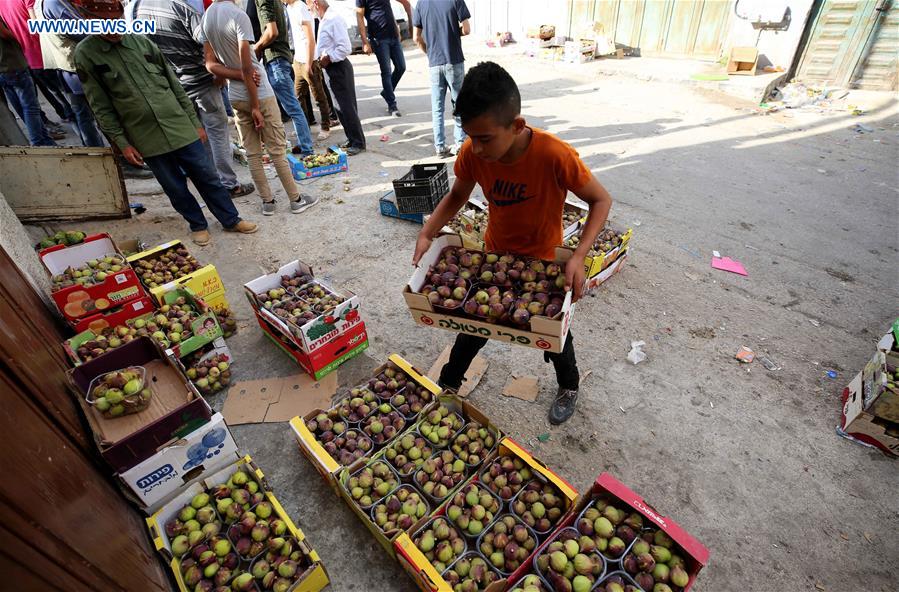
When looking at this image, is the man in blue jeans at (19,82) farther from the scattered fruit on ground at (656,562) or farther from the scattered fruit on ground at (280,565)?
the scattered fruit on ground at (656,562)

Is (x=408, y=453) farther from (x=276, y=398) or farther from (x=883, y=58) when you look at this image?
(x=883, y=58)

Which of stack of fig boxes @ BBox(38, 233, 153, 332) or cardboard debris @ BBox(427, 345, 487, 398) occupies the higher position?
stack of fig boxes @ BBox(38, 233, 153, 332)

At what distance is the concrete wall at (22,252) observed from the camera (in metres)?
3.51

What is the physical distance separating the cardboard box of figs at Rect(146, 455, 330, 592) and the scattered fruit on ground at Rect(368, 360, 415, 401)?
3.07ft

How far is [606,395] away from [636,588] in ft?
5.56

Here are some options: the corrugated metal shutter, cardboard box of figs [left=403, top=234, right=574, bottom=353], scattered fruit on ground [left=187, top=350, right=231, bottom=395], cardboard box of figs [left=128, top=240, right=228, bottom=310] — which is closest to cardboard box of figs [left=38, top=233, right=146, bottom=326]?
cardboard box of figs [left=128, top=240, right=228, bottom=310]

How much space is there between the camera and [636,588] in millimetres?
2025

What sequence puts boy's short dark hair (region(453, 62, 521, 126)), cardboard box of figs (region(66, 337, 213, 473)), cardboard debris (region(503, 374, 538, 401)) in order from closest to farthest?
boy's short dark hair (region(453, 62, 521, 126))
cardboard box of figs (region(66, 337, 213, 473))
cardboard debris (region(503, 374, 538, 401))

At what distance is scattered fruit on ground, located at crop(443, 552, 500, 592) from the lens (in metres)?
2.17

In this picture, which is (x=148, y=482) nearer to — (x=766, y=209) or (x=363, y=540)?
(x=363, y=540)

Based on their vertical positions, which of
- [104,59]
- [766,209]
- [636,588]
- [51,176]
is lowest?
[766,209]

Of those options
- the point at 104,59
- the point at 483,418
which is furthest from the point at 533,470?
the point at 104,59

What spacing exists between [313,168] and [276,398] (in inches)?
191

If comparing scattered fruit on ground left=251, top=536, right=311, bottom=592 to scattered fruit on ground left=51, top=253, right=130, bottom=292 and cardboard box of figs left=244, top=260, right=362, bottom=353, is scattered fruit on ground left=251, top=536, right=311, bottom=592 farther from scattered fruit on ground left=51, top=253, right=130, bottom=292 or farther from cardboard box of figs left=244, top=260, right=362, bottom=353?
scattered fruit on ground left=51, top=253, right=130, bottom=292
